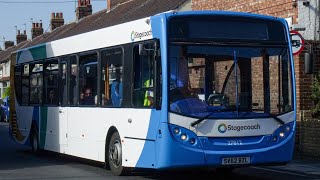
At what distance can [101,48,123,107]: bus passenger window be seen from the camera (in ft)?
39.0

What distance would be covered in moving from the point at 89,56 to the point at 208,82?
3718mm

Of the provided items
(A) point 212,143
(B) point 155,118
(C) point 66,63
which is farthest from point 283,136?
(C) point 66,63

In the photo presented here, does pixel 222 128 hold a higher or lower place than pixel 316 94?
lower

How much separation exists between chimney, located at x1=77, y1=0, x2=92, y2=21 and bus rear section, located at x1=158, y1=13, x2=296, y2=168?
141 ft

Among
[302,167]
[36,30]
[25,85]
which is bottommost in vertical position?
[302,167]

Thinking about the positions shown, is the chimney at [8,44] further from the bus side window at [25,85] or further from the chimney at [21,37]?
the bus side window at [25,85]

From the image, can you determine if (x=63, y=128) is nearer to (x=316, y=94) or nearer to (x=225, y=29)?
(x=225, y=29)

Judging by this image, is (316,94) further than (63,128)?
Yes

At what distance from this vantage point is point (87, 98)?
13469 mm

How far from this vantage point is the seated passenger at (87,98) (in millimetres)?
13273

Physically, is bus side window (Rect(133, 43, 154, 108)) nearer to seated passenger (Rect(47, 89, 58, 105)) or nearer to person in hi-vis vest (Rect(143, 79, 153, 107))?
person in hi-vis vest (Rect(143, 79, 153, 107))

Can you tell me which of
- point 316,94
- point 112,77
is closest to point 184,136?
point 112,77

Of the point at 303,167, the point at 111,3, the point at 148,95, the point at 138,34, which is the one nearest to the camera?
the point at 148,95

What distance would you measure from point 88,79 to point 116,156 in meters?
2.08
